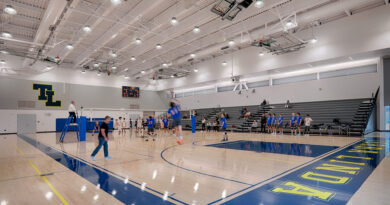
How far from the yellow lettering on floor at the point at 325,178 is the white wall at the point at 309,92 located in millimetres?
14178

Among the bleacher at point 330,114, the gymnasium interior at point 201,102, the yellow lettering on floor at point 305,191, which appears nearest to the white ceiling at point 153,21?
the gymnasium interior at point 201,102

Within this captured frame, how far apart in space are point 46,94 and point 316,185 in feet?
78.4

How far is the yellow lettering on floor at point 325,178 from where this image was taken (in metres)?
3.87

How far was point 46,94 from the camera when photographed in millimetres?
20500

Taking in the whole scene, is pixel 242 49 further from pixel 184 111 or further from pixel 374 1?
pixel 184 111

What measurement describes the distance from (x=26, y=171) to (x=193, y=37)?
12334 mm

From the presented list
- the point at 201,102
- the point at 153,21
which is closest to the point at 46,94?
the point at 153,21

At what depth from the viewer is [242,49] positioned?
18.8m

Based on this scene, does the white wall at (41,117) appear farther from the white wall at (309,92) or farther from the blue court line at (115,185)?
the blue court line at (115,185)

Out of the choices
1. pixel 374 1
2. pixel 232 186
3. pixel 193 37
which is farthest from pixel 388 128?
pixel 232 186

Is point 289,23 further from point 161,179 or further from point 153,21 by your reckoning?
point 161,179

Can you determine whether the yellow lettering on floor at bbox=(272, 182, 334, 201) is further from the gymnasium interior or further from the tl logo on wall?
the tl logo on wall

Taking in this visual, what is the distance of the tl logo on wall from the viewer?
792 inches

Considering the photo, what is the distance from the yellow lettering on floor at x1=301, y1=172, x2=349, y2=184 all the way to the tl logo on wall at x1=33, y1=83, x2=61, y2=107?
2342cm
